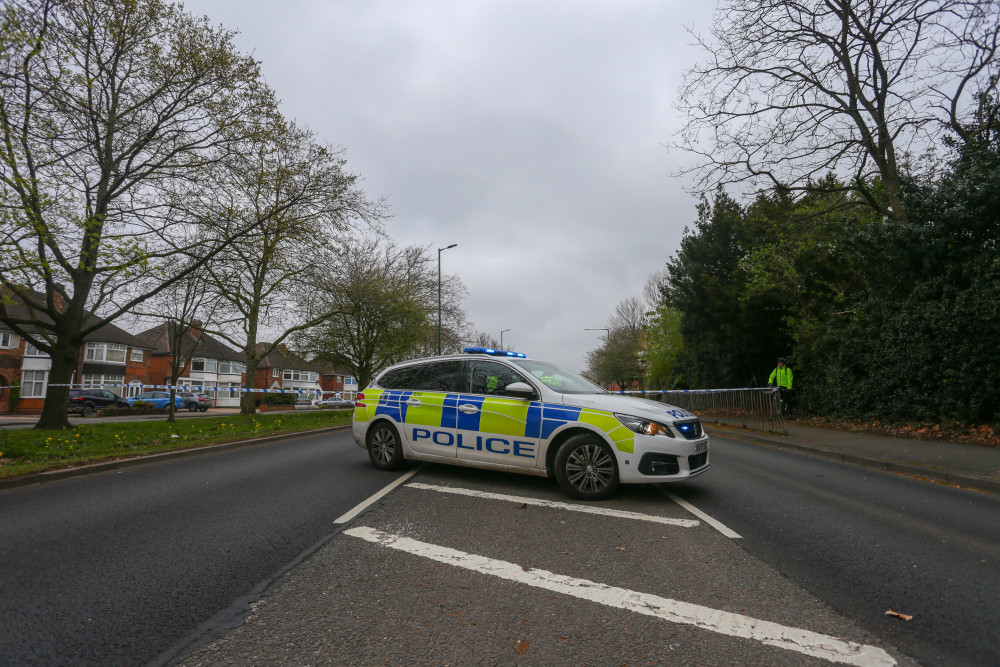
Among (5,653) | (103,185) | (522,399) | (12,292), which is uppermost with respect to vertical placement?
(103,185)

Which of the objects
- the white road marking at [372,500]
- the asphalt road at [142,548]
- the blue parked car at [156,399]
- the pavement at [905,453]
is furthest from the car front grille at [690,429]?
the blue parked car at [156,399]

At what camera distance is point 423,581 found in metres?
3.53

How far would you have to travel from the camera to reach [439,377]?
7254 millimetres

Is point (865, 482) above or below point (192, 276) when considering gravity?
below

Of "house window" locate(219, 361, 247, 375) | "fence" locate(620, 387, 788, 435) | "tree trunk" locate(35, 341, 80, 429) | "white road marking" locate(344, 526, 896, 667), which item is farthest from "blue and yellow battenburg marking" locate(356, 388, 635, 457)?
"house window" locate(219, 361, 247, 375)

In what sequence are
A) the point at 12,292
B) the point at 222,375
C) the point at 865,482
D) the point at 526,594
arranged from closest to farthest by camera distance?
1. the point at 526,594
2. the point at 865,482
3. the point at 12,292
4. the point at 222,375

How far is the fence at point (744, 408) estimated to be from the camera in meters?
14.1

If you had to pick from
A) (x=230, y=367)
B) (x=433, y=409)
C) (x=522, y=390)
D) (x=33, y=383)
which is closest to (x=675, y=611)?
(x=522, y=390)

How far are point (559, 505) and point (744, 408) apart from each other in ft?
37.9

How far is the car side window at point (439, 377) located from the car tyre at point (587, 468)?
182 centimetres

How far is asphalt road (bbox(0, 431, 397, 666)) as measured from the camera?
278cm

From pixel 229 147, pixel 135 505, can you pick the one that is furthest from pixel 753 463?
pixel 229 147

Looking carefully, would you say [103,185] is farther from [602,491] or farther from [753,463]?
[753,463]

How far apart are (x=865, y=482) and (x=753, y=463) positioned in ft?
6.07
